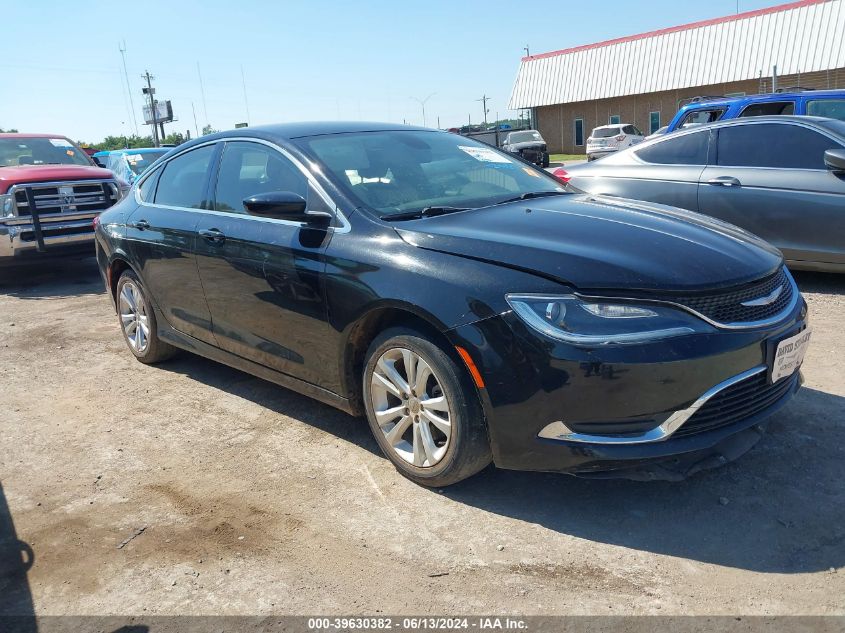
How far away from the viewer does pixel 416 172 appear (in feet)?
12.9

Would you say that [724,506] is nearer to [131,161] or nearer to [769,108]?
[769,108]

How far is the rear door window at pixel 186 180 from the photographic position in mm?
4574

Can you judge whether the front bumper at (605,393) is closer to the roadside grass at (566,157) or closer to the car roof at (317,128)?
the car roof at (317,128)

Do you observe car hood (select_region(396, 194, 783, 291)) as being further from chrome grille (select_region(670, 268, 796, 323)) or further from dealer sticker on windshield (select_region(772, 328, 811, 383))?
dealer sticker on windshield (select_region(772, 328, 811, 383))

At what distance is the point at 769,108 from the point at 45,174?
931 centimetres

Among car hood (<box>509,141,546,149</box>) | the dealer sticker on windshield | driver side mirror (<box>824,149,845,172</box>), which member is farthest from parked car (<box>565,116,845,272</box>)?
car hood (<box>509,141,546,149</box>)

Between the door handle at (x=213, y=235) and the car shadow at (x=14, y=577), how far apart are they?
177 centimetres

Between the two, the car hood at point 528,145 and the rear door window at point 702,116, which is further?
the car hood at point 528,145

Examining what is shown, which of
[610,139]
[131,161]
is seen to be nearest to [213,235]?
[131,161]

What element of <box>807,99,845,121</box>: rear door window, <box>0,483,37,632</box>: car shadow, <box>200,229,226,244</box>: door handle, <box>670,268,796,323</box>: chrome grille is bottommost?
<box>0,483,37,632</box>: car shadow

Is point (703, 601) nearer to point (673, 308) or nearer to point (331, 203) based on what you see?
point (673, 308)

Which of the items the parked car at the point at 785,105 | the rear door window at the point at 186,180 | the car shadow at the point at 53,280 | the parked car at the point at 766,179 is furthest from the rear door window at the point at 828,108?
the car shadow at the point at 53,280

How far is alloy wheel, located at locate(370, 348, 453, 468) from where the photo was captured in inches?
123

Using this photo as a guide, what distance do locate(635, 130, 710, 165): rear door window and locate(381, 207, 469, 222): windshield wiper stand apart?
13.4 ft
